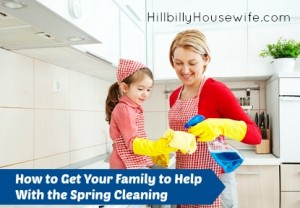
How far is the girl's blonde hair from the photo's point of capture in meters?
1.19

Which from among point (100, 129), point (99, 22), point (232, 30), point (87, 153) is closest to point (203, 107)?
point (99, 22)

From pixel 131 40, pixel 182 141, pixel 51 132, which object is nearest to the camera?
pixel 182 141

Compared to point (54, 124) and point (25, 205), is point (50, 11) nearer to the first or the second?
point (25, 205)

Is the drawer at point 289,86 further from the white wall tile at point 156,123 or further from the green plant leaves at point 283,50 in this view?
the white wall tile at point 156,123

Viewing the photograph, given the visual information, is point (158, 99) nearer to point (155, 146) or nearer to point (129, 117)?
point (129, 117)

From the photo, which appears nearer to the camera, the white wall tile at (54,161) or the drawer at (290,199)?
the white wall tile at (54,161)

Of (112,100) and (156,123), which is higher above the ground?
(112,100)

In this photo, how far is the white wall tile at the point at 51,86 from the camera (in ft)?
4.66

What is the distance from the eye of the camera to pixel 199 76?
3.77 feet

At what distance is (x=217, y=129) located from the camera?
0.98m

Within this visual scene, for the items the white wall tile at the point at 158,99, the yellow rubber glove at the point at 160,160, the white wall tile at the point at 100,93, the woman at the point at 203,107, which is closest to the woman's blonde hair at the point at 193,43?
the woman at the point at 203,107

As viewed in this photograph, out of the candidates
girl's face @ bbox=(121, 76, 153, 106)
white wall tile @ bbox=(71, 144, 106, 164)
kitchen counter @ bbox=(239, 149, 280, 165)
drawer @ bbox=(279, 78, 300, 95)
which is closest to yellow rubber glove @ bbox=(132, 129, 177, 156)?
girl's face @ bbox=(121, 76, 153, 106)

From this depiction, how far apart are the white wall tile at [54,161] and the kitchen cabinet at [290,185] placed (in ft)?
4.34

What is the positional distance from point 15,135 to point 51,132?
254mm
